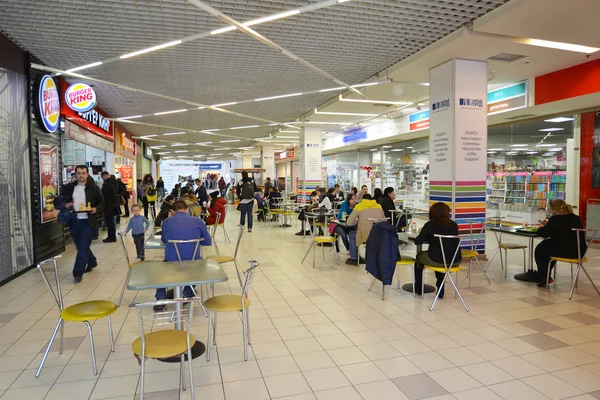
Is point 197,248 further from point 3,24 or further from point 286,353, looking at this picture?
point 3,24

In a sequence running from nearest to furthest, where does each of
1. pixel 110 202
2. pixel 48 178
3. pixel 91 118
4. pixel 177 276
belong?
pixel 177 276 < pixel 48 178 < pixel 110 202 < pixel 91 118

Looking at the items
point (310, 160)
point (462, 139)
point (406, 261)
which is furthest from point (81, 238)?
point (310, 160)

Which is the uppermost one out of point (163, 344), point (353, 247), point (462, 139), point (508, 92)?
point (508, 92)

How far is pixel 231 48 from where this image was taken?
19.4ft

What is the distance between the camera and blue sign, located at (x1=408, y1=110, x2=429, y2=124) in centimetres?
1040

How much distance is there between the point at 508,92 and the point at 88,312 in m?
8.06

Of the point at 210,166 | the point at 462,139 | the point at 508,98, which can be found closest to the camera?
the point at 462,139

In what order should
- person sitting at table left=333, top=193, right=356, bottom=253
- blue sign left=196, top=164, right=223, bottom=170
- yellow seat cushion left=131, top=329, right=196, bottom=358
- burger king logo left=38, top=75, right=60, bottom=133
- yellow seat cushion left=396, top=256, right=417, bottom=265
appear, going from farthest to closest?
blue sign left=196, top=164, right=223, bottom=170 < person sitting at table left=333, top=193, right=356, bottom=253 < burger king logo left=38, top=75, right=60, bottom=133 < yellow seat cushion left=396, top=256, right=417, bottom=265 < yellow seat cushion left=131, top=329, right=196, bottom=358

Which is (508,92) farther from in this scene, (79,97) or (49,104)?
(49,104)

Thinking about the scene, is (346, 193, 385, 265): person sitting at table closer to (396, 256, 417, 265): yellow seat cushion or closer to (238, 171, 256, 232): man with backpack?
(396, 256, 417, 265): yellow seat cushion

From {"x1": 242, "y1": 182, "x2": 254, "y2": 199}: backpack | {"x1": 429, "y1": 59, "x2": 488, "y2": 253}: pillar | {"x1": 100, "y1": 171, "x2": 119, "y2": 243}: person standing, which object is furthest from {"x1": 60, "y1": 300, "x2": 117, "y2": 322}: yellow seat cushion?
{"x1": 242, "y1": 182, "x2": 254, "y2": 199}: backpack

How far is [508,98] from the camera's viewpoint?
783 centimetres

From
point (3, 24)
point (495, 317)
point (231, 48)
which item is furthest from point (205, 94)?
point (495, 317)

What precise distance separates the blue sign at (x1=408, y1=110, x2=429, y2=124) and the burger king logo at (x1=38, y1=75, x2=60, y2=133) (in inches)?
325
